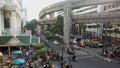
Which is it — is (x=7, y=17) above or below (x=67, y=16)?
below

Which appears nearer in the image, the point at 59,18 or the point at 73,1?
the point at 73,1

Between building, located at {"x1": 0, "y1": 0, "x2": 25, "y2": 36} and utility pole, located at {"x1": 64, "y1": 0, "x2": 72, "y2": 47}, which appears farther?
utility pole, located at {"x1": 64, "y1": 0, "x2": 72, "y2": 47}

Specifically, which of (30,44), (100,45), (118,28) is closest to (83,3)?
(100,45)

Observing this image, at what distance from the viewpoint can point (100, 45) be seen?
189 ft

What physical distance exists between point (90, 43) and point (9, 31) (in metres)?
21.6

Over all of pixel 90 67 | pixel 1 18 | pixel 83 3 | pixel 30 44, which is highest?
pixel 83 3

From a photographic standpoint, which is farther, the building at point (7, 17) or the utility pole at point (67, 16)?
the utility pole at point (67, 16)

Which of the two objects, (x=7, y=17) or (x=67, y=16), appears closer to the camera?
(x=7, y=17)

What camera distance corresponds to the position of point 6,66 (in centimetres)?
2534

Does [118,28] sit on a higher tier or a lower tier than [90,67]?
higher

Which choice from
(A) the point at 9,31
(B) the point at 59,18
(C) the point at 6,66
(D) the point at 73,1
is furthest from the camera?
(B) the point at 59,18

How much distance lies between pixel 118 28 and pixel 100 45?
20.7m

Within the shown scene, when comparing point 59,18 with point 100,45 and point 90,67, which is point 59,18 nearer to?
point 100,45

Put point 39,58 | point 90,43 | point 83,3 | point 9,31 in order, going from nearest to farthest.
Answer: point 39,58, point 9,31, point 83,3, point 90,43
